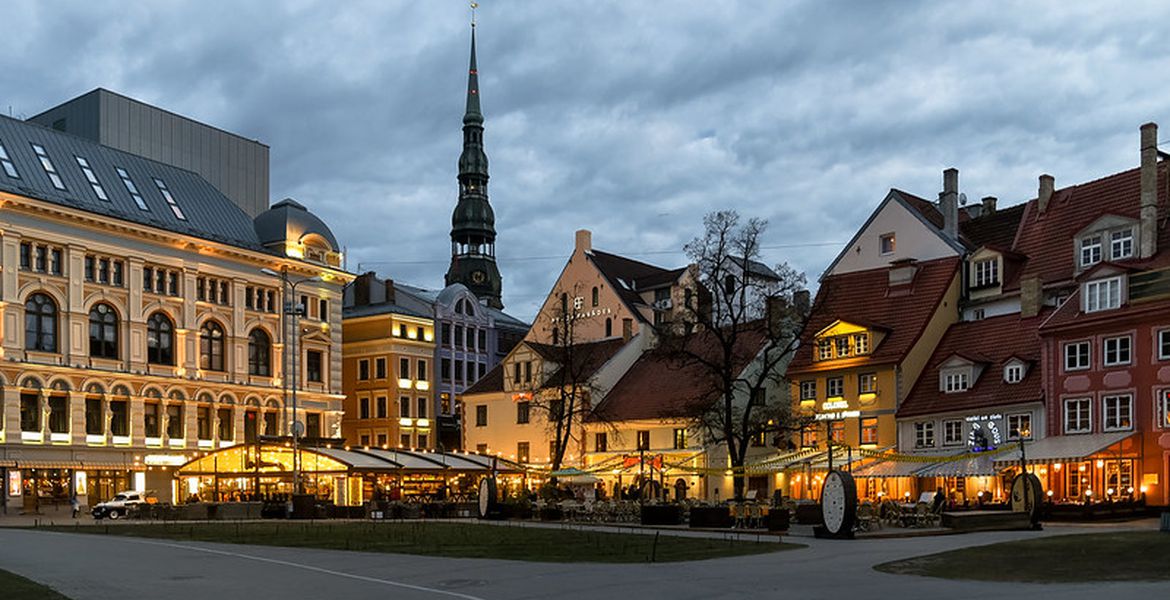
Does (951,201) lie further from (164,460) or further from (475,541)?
(164,460)

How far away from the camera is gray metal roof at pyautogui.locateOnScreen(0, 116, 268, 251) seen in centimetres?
7844

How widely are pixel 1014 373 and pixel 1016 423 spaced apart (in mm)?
2278

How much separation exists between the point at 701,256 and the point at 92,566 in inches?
1526

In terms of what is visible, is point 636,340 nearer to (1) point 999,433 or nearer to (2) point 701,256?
(2) point 701,256

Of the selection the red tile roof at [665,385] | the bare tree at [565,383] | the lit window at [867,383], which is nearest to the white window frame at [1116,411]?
the lit window at [867,383]

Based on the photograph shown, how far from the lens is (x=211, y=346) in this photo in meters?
89.4

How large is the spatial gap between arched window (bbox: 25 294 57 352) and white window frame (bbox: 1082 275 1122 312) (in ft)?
187

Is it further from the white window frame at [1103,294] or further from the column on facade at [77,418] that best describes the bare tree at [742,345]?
the column on facade at [77,418]

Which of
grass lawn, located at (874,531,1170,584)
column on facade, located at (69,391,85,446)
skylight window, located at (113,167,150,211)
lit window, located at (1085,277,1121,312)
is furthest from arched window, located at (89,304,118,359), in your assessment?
grass lawn, located at (874,531,1170,584)

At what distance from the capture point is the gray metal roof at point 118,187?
78.4 m

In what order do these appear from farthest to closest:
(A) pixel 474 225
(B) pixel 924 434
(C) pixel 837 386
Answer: (A) pixel 474 225
(C) pixel 837 386
(B) pixel 924 434

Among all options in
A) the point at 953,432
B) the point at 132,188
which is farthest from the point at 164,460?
the point at 953,432

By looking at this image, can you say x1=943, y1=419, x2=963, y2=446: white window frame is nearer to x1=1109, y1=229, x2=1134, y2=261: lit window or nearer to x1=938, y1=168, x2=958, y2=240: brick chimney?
x1=1109, y1=229, x2=1134, y2=261: lit window

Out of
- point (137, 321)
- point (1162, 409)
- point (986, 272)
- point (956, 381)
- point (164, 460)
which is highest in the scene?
point (986, 272)
